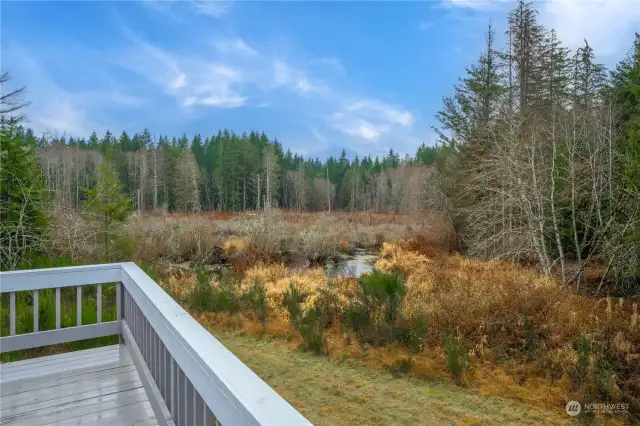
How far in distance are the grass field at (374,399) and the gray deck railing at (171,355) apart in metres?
1.98

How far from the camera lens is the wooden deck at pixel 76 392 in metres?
2.20

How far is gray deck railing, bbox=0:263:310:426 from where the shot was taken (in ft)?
2.94

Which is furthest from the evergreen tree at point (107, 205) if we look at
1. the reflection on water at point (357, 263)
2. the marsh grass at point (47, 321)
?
the reflection on water at point (357, 263)

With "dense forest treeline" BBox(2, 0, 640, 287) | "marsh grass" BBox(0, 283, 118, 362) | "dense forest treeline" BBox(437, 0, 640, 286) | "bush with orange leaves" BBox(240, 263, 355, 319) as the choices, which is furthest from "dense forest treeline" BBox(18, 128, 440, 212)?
"marsh grass" BBox(0, 283, 118, 362)

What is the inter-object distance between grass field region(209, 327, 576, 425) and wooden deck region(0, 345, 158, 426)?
179 cm

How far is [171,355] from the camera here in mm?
1625

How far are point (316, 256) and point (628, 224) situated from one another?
393 inches

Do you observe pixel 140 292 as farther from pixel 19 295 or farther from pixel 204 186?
pixel 204 186

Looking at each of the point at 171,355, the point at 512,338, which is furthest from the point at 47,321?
the point at 512,338

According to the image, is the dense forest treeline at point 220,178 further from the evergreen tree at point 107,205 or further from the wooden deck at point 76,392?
the wooden deck at point 76,392

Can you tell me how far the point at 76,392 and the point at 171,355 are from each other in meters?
1.41

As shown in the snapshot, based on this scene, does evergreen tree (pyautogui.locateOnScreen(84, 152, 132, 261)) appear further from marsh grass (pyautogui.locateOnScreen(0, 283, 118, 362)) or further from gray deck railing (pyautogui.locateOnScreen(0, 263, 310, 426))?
gray deck railing (pyautogui.locateOnScreen(0, 263, 310, 426))

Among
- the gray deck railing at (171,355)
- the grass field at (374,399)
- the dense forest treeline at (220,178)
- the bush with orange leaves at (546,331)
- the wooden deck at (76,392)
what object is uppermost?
the dense forest treeline at (220,178)

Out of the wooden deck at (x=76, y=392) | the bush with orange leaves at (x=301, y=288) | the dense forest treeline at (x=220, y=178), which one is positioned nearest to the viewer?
the wooden deck at (x=76, y=392)
